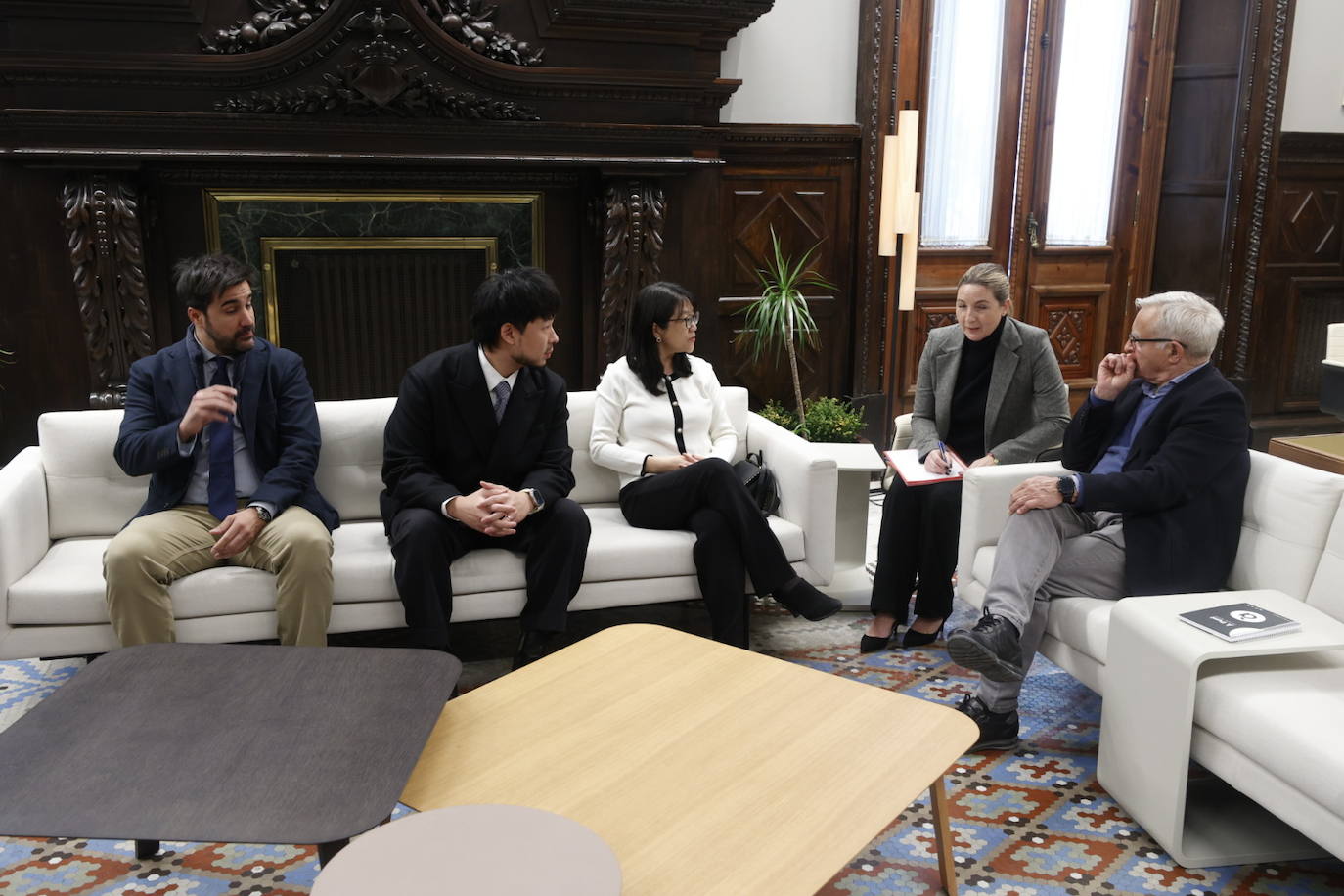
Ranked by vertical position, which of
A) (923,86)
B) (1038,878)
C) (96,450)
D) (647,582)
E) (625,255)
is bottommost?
(1038,878)

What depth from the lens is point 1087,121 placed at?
223 inches

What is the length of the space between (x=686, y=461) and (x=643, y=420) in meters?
0.19

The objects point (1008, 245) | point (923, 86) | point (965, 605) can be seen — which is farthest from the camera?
point (1008, 245)

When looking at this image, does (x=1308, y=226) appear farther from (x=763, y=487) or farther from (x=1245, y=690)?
(x=1245, y=690)

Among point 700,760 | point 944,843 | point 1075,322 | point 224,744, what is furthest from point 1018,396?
point 1075,322

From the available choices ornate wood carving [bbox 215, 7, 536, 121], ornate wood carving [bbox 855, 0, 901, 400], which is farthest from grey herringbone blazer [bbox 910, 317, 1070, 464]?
ornate wood carving [bbox 215, 7, 536, 121]

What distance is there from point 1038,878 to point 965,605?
4.96 ft

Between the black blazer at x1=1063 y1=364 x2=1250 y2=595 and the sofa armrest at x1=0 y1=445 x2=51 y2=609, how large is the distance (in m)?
2.62

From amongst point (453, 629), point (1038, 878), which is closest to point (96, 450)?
point (453, 629)

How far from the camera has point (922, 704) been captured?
6.99 ft

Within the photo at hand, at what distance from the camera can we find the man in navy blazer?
8.75 ft

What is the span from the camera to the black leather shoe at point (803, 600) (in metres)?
3.08

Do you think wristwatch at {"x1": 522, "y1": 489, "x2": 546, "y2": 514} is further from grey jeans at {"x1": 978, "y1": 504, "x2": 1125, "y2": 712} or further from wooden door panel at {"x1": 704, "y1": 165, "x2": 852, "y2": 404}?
wooden door panel at {"x1": 704, "y1": 165, "x2": 852, "y2": 404}

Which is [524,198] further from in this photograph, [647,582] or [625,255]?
Answer: [647,582]
